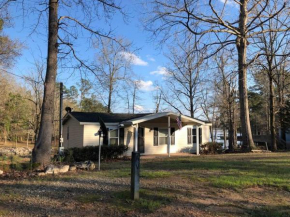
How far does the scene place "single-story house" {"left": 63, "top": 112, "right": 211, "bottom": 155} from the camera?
16973 mm

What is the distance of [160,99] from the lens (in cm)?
4016

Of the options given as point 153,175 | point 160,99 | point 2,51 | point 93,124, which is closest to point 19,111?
point 2,51

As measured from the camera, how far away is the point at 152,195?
5066 millimetres

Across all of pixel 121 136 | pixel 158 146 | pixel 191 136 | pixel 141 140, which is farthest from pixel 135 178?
pixel 191 136

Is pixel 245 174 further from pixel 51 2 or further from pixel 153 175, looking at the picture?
pixel 51 2

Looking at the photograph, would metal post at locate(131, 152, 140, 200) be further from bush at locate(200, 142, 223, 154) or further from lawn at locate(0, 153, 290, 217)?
bush at locate(200, 142, 223, 154)

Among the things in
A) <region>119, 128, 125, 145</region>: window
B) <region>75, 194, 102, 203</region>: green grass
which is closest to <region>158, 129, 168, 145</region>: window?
<region>119, 128, 125, 145</region>: window

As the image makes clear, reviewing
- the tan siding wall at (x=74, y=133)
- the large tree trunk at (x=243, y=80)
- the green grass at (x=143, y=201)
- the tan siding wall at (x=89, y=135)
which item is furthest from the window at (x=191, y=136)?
the green grass at (x=143, y=201)

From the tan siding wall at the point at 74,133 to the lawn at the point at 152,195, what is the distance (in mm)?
10506

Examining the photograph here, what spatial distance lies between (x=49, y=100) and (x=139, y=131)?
1036 centimetres

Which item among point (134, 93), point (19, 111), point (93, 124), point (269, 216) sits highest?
point (134, 93)

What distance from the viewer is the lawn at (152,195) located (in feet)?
14.0

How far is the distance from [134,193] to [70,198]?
118 centimetres

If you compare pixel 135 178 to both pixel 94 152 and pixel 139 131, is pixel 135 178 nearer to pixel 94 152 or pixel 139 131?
pixel 94 152
